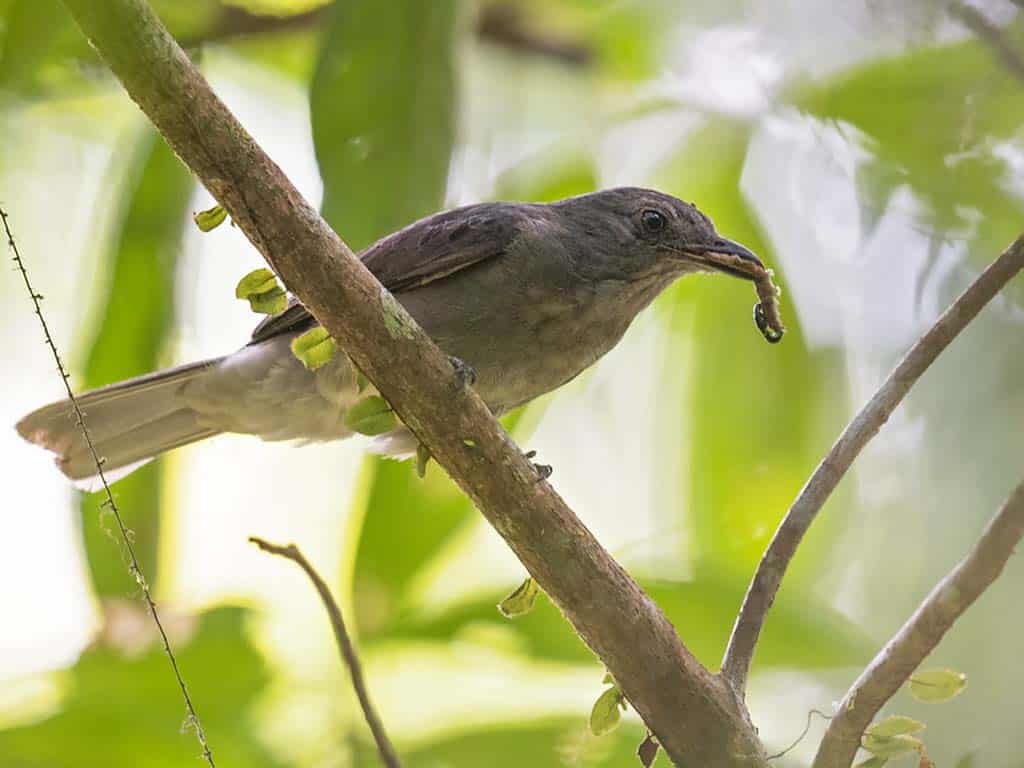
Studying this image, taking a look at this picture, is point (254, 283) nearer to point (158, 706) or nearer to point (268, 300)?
point (268, 300)

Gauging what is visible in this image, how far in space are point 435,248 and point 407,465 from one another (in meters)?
0.71

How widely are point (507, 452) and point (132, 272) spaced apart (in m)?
1.98

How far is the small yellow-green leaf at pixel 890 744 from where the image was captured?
264cm

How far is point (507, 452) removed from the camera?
113 inches

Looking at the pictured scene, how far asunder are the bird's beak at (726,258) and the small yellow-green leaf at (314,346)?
1.68 meters

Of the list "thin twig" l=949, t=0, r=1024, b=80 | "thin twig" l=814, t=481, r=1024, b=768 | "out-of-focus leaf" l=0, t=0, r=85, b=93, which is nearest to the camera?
"thin twig" l=814, t=481, r=1024, b=768

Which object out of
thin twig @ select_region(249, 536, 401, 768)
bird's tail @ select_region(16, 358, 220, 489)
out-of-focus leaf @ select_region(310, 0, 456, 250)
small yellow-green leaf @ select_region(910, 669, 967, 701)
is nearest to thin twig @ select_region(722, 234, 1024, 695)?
small yellow-green leaf @ select_region(910, 669, 967, 701)

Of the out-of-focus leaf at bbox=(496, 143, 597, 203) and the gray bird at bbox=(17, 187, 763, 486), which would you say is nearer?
the gray bird at bbox=(17, 187, 763, 486)

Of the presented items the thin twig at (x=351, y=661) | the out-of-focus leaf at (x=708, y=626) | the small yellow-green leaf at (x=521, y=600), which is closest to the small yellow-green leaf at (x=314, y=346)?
the thin twig at (x=351, y=661)

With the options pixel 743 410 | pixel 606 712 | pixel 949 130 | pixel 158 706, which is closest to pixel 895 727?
pixel 606 712

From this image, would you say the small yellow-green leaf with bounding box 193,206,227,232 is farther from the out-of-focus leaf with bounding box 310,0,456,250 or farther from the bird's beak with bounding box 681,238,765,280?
the bird's beak with bounding box 681,238,765,280

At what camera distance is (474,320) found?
4207 millimetres

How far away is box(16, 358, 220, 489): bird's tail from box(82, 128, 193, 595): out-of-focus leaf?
10 centimetres

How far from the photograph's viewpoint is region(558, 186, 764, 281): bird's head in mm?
4426
